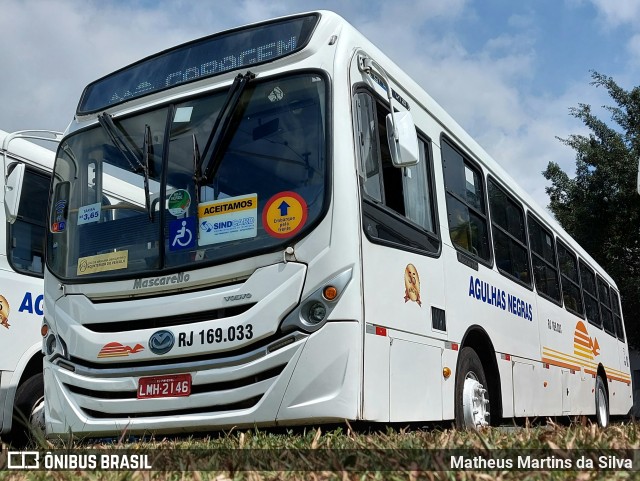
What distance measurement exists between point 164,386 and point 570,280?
25.8 feet

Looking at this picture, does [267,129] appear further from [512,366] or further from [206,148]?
[512,366]

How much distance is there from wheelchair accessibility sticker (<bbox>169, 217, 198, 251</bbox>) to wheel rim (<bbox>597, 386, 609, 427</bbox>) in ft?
29.7

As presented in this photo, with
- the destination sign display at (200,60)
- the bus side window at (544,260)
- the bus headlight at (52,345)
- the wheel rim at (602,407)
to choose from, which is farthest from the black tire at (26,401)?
the wheel rim at (602,407)

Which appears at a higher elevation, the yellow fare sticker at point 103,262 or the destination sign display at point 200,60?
the destination sign display at point 200,60

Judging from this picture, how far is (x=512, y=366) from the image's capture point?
304 inches

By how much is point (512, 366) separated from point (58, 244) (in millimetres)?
4473

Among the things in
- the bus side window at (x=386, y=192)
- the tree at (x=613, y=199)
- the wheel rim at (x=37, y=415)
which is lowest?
the wheel rim at (x=37, y=415)

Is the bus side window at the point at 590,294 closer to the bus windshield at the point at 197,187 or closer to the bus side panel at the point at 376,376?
the bus side panel at the point at 376,376

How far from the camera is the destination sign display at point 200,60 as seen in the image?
570cm

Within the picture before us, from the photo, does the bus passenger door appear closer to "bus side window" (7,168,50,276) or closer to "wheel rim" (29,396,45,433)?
"wheel rim" (29,396,45,433)

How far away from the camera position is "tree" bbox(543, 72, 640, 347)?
22.1 meters

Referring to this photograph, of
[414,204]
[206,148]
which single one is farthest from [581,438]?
[206,148]

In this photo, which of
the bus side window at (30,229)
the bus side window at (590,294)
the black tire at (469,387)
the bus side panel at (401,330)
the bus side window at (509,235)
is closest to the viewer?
the bus side panel at (401,330)

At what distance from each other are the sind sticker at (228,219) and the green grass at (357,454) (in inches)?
55.0
